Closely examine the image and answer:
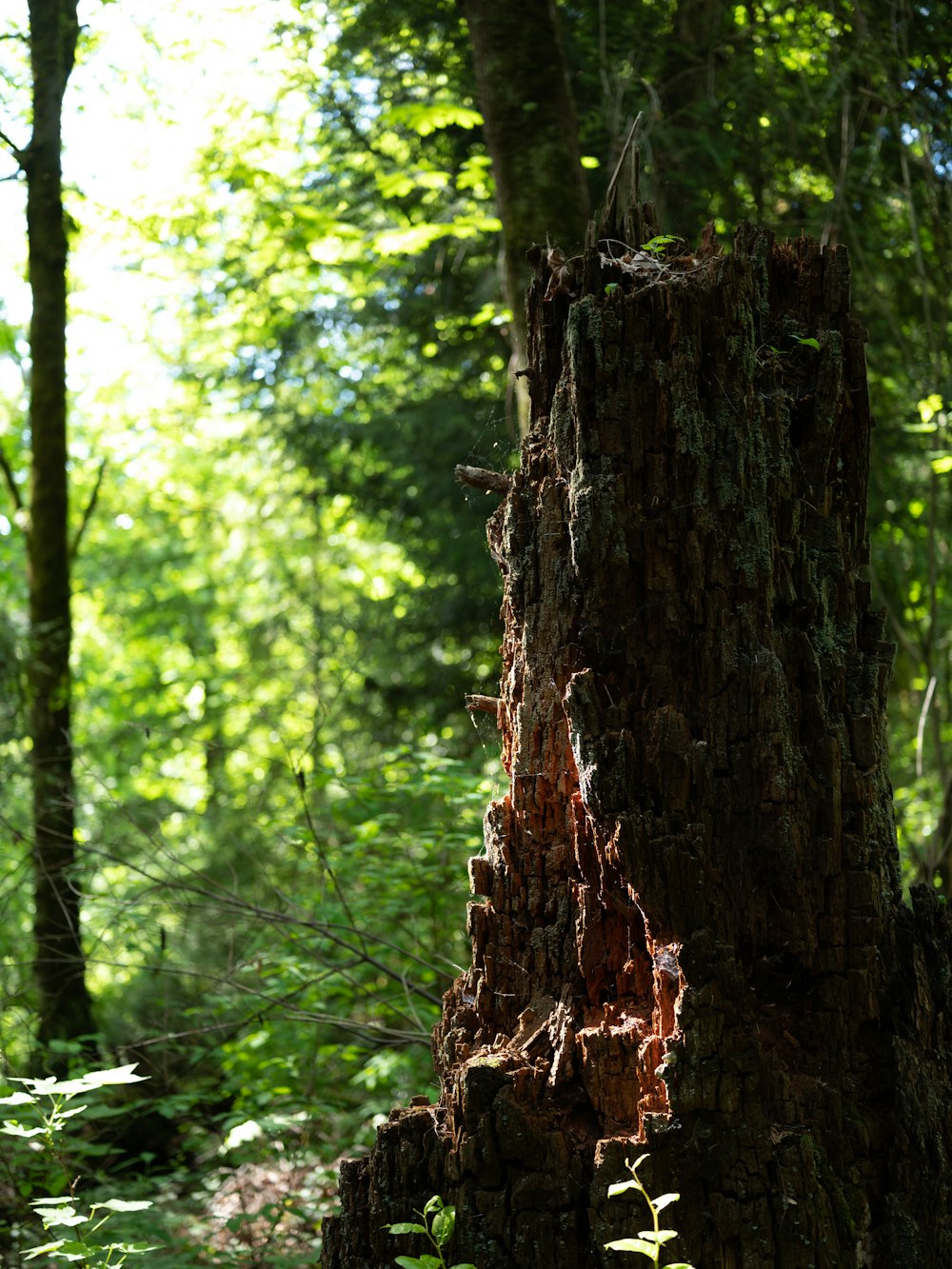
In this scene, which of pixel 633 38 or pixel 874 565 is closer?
pixel 633 38

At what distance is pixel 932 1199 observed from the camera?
2469mm

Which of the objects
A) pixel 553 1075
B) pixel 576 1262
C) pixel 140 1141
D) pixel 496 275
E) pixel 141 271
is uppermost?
pixel 141 271

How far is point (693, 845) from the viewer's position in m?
2.53

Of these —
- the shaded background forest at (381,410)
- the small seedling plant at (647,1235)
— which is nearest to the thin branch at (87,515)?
the shaded background forest at (381,410)

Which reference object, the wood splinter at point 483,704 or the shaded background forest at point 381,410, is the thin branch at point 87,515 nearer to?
the shaded background forest at point 381,410

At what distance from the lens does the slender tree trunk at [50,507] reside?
662 cm

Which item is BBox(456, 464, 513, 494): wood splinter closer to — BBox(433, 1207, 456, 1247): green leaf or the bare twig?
the bare twig

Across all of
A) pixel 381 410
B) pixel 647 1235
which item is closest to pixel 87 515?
pixel 381 410

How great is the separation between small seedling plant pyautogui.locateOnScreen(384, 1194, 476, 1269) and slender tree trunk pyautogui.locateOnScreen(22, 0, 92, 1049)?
4647 millimetres

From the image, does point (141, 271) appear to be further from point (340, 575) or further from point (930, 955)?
point (930, 955)

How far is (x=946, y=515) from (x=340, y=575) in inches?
336

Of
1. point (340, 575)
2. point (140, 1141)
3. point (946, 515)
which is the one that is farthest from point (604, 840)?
point (340, 575)

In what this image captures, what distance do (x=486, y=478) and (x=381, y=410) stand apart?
21.7 feet

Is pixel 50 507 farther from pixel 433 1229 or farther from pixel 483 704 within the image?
pixel 433 1229
